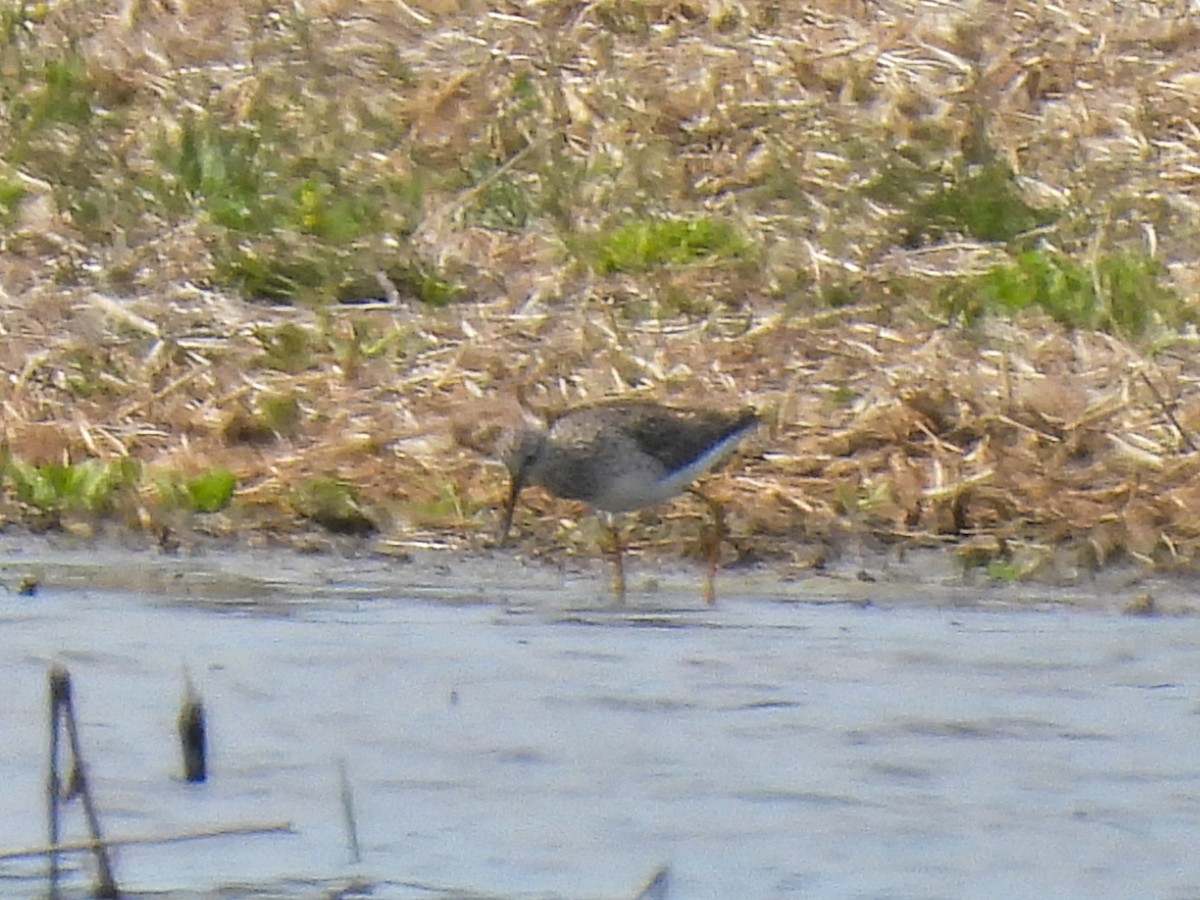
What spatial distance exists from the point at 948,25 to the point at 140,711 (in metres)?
5.98

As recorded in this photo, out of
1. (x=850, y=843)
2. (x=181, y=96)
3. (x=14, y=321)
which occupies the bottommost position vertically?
(x=850, y=843)

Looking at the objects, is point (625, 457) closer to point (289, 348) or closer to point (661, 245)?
point (289, 348)

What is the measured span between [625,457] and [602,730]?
1837 millimetres

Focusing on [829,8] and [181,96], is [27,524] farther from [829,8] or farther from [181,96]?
[829,8]

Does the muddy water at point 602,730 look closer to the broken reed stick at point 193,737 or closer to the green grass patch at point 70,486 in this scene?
the broken reed stick at point 193,737

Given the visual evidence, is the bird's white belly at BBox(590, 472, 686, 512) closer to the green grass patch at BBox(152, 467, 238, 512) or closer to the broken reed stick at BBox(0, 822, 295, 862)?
the green grass patch at BBox(152, 467, 238, 512)

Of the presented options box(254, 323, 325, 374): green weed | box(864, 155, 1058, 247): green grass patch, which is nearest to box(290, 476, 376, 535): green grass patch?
box(254, 323, 325, 374): green weed

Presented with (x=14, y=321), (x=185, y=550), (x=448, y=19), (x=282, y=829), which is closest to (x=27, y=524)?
(x=185, y=550)

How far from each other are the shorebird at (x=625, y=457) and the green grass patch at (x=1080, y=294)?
61.1 inches

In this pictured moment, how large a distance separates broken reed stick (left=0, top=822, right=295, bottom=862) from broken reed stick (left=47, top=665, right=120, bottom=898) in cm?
1

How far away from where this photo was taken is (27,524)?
8195 millimetres

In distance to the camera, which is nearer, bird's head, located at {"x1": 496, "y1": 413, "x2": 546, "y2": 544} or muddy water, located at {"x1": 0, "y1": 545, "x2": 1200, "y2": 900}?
muddy water, located at {"x1": 0, "y1": 545, "x2": 1200, "y2": 900}

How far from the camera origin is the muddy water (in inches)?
209

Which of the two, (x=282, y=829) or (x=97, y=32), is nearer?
(x=282, y=829)
